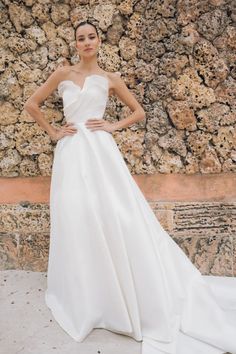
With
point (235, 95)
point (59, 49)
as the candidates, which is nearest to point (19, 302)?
point (59, 49)

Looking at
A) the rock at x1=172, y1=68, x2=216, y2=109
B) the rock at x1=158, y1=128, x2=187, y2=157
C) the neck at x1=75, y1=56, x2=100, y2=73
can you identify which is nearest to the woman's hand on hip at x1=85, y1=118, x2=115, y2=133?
the neck at x1=75, y1=56, x2=100, y2=73

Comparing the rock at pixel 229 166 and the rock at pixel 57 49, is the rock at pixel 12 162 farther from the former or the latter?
the rock at pixel 229 166

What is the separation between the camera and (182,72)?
11.1ft

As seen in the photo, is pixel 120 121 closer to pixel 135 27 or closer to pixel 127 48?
pixel 127 48

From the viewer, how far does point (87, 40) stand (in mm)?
2607

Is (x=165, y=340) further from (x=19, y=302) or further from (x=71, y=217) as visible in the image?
(x=19, y=302)

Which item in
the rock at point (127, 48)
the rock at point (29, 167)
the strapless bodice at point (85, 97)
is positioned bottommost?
the rock at point (29, 167)

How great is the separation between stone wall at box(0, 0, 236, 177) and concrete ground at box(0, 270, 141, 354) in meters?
1.12

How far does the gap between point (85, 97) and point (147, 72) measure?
100 cm

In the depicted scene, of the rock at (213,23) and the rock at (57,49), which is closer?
the rock at (213,23)

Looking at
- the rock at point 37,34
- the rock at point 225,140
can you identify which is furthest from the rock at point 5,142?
the rock at point 225,140

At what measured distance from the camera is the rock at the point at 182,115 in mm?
3379

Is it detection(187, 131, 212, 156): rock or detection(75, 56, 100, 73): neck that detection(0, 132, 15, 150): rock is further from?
detection(187, 131, 212, 156): rock

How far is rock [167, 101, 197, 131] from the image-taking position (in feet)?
11.1
